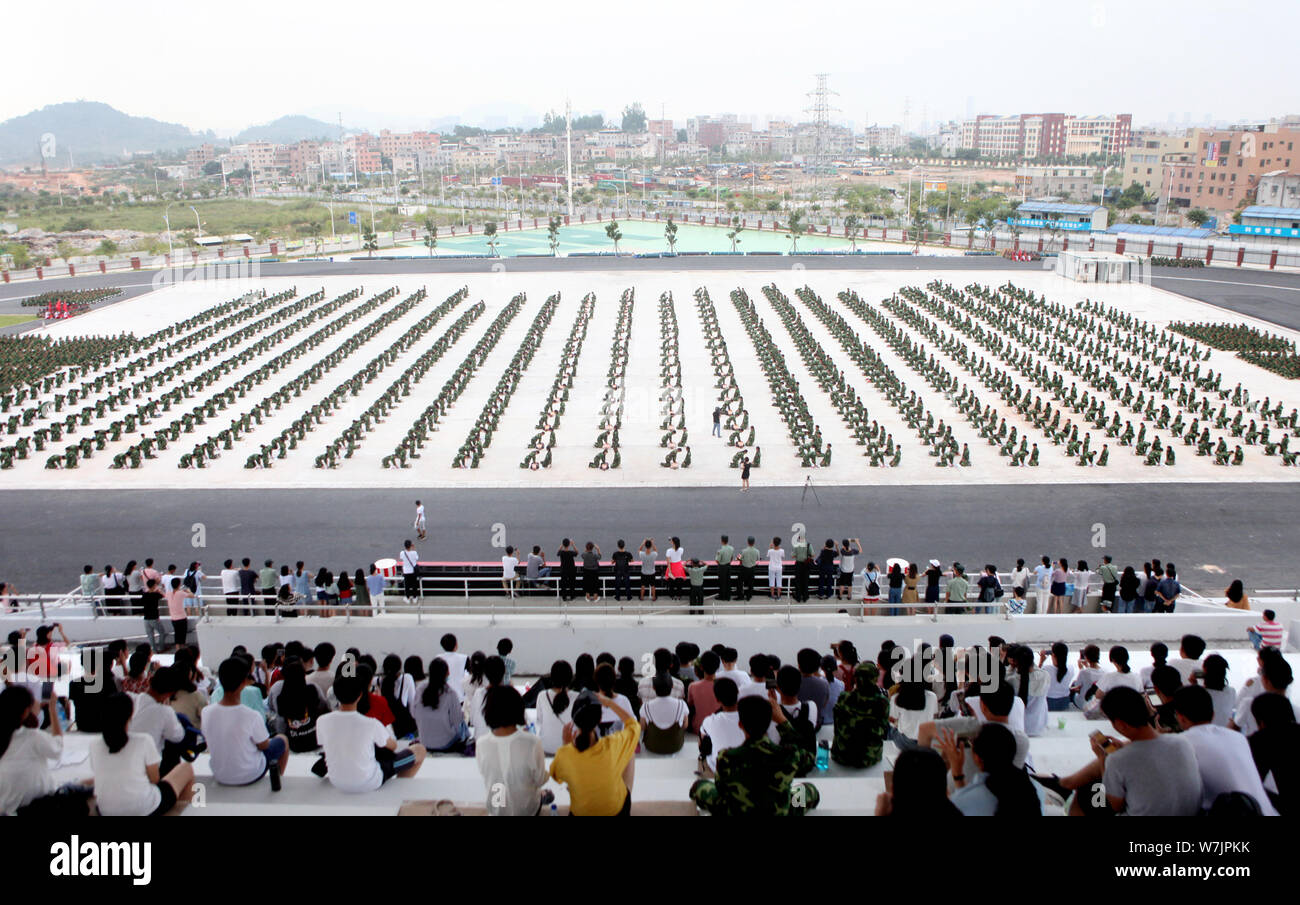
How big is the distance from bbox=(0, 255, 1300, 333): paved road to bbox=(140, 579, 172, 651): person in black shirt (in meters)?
43.7

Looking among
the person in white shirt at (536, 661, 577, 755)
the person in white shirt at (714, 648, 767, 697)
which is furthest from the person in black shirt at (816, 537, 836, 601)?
the person in white shirt at (536, 661, 577, 755)

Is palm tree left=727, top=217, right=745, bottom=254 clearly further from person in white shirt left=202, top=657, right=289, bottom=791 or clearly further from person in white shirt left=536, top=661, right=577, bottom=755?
person in white shirt left=202, top=657, right=289, bottom=791

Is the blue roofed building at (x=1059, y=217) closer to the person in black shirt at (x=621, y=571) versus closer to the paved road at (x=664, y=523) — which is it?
the paved road at (x=664, y=523)

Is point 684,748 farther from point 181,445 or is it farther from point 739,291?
point 739,291

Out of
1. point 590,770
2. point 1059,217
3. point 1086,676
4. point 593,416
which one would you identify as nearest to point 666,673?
point 590,770

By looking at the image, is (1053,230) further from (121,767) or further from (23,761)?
(23,761)

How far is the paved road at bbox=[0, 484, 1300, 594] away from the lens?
18094mm

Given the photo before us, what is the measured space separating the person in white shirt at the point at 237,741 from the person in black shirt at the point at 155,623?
7175 millimetres

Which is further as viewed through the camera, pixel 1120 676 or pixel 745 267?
pixel 745 267

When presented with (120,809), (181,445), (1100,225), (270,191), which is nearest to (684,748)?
(120,809)

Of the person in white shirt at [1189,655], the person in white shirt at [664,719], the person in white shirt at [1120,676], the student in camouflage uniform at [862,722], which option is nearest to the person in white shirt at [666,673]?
the person in white shirt at [664,719]

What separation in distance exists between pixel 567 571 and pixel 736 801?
32.4 ft

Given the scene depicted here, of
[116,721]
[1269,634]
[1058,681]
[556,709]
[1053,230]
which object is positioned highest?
[1053,230]

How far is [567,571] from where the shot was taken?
14.7m
